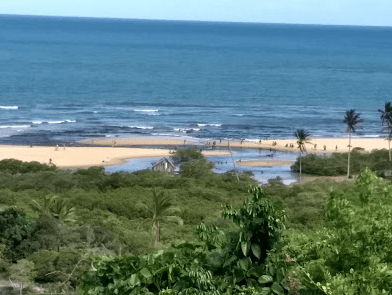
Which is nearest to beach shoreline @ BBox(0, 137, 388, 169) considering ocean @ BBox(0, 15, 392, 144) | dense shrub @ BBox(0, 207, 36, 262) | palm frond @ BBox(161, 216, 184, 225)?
ocean @ BBox(0, 15, 392, 144)

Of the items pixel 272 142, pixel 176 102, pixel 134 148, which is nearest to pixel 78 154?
pixel 134 148

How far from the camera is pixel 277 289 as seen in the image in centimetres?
1234

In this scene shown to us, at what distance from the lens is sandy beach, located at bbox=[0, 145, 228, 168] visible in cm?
8100

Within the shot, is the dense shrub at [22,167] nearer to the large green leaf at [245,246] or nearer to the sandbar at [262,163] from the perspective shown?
the sandbar at [262,163]

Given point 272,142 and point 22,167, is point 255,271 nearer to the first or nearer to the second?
point 22,167

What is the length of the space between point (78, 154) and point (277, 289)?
74.2 metres

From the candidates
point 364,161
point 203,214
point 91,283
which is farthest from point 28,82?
point 91,283

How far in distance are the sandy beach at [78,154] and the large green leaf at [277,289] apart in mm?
67053

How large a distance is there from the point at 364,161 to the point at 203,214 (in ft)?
110

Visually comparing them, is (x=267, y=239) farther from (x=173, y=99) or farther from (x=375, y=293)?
(x=173, y=99)

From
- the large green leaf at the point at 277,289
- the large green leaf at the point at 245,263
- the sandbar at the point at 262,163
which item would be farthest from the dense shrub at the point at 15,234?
the sandbar at the point at 262,163

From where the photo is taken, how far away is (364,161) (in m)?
80.1

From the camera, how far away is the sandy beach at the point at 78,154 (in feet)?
266

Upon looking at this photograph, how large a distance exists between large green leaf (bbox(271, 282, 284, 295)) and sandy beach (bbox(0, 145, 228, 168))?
67053mm
